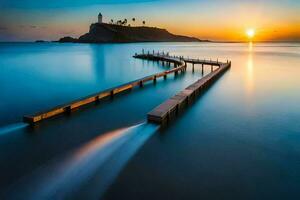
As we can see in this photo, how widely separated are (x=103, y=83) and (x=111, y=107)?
11.4 m

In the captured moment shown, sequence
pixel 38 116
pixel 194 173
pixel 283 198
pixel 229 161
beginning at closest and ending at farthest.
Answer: pixel 283 198, pixel 194 173, pixel 229 161, pixel 38 116

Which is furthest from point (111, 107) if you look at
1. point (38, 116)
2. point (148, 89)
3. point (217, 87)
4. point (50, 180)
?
point (217, 87)

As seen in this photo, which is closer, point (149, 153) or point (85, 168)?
point (85, 168)

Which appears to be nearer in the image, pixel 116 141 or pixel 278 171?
pixel 278 171

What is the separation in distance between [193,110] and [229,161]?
23.2 feet

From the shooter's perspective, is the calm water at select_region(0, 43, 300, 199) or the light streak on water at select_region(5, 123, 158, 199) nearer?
the light streak on water at select_region(5, 123, 158, 199)

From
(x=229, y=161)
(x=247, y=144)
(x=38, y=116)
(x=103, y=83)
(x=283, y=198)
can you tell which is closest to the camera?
(x=283, y=198)

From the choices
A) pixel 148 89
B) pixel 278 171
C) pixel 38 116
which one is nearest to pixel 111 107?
pixel 38 116

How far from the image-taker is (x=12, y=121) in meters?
13.4

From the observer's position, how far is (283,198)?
24.7ft

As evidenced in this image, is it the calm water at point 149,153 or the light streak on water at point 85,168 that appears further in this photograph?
the calm water at point 149,153

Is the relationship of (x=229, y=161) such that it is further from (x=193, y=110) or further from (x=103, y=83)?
(x=103, y=83)

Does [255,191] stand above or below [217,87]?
below

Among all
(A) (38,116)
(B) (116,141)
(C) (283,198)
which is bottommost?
(C) (283,198)
